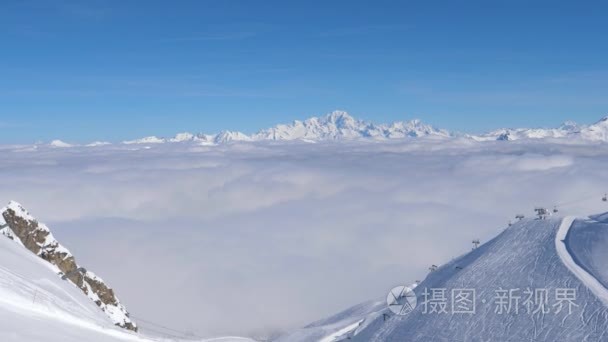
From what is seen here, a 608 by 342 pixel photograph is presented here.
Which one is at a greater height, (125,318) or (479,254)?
(479,254)

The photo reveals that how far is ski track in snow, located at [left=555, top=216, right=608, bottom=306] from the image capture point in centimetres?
3391

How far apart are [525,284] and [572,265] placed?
4159 mm

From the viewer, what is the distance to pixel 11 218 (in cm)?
6875

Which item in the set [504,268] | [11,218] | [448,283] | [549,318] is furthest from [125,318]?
[549,318]

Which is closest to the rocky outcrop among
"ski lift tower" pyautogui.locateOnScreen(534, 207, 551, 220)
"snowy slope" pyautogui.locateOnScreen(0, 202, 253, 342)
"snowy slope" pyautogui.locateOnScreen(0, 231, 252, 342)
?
"snowy slope" pyautogui.locateOnScreen(0, 202, 253, 342)

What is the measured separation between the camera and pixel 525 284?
1491 inches

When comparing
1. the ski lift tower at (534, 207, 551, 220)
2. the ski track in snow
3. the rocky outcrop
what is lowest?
the rocky outcrop

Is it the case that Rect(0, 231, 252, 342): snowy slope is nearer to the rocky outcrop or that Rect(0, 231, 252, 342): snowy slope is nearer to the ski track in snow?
the ski track in snow

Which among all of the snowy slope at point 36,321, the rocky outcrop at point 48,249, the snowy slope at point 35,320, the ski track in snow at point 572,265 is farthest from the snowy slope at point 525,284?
the rocky outcrop at point 48,249

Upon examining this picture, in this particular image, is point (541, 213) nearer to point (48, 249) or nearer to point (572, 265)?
point (572, 265)

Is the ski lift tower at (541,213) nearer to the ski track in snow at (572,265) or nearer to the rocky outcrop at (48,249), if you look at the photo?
the ski track in snow at (572,265)

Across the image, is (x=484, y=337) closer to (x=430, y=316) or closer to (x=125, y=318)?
(x=430, y=316)

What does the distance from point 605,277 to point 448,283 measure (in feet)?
38.3

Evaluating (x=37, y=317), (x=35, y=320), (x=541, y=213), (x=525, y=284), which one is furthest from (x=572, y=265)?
(x=35, y=320)
